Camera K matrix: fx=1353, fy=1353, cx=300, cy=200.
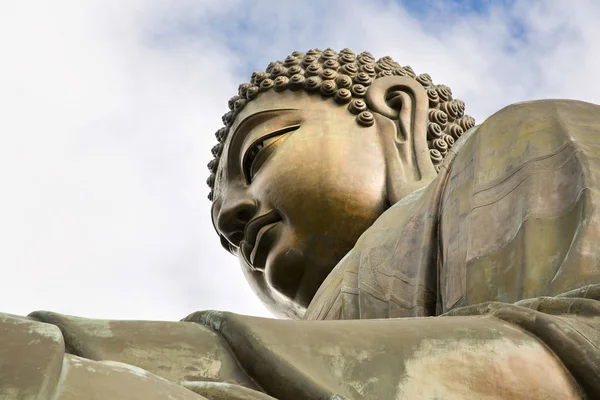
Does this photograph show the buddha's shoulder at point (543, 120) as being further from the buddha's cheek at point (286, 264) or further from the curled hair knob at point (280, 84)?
the curled hair knob at point (280, 84)

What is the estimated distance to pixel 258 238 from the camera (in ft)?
20.2

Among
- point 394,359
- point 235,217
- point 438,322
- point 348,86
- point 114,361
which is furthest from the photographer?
point 348,86

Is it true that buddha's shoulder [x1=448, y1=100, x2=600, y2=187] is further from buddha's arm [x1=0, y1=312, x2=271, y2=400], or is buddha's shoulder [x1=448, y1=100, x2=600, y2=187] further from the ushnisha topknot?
the ushnisha topknot

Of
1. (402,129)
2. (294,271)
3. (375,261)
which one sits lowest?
(294,271)

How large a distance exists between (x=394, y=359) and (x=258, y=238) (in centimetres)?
338

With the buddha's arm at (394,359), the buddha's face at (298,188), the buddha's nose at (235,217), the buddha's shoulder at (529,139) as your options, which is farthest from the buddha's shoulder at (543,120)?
the buddha's nose at (235,217)

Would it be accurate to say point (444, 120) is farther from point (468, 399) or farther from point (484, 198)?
point (468, 399)

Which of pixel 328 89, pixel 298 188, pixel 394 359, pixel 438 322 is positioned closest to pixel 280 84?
pixel 328 89

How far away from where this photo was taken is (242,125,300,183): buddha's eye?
6211mm

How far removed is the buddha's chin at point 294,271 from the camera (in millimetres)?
6000

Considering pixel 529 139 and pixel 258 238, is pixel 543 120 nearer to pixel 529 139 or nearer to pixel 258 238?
pixel 529 139

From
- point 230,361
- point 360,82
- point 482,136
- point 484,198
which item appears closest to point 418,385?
point 230,361

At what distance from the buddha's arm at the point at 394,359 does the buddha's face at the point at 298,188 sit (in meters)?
3.00

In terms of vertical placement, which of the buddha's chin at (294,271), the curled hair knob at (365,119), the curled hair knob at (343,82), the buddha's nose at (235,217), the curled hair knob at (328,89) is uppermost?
the curled hair knob at (343,82)
